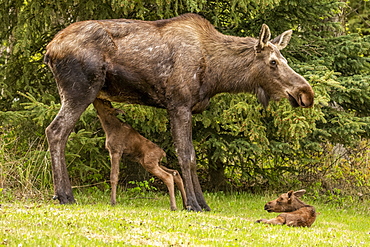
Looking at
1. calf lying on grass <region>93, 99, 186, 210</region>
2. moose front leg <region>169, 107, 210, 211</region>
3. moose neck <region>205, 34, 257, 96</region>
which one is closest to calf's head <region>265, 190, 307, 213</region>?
moose front leg <region>169, 107, 210, 211</region>

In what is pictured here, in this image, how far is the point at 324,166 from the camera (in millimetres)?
13711

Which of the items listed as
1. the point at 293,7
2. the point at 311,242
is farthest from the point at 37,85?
the point at 311,242

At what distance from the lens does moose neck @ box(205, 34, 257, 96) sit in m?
9.02

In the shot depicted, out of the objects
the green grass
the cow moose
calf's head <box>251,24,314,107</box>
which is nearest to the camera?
the green grass

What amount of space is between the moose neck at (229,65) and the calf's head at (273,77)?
129 mm

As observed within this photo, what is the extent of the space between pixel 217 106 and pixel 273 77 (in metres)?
2.43

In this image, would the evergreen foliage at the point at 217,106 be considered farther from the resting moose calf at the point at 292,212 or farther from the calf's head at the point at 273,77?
the resting moose calf at the point at 292,212

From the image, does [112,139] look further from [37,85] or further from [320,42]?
[320,42]

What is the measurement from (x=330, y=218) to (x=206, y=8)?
5064 millimetres

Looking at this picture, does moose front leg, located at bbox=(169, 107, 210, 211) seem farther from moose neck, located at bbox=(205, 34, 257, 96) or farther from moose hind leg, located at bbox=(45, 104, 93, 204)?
moose hind leg, located at bbox=(45, 104, 93, 204)

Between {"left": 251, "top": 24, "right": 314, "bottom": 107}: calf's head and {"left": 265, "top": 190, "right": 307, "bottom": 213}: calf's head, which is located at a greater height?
{"left": 251, "top": 24, "right": 314, "bottom": 107}: calf's head

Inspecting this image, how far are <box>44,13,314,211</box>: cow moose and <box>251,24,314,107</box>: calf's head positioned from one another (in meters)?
0.02

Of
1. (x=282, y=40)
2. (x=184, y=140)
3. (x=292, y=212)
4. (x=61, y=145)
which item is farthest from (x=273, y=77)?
(x=61, y=145)

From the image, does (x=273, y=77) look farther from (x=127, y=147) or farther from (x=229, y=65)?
(x=127, y=147)
